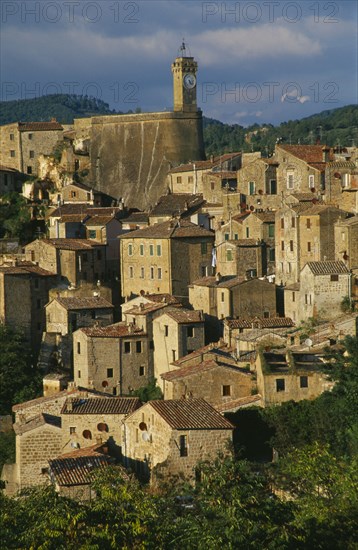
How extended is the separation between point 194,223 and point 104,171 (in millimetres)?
14543

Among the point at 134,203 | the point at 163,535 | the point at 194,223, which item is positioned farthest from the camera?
the point at 134,203

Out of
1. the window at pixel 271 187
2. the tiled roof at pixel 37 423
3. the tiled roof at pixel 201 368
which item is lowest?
the tiled roof at pixel 37 423

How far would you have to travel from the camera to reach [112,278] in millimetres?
60062

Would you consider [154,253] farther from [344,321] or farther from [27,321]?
[344,321]

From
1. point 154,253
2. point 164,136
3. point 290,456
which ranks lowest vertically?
point 290,456

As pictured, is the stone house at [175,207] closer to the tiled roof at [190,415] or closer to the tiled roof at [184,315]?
the tiled roof at [184,315]

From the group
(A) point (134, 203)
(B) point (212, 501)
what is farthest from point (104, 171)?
(B) point (212, 501)

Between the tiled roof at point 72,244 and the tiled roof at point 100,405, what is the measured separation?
51.7 feet

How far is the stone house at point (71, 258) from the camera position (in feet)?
190

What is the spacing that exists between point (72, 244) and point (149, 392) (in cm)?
1272

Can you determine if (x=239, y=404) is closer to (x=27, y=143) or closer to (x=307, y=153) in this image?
(x=307, y=153)

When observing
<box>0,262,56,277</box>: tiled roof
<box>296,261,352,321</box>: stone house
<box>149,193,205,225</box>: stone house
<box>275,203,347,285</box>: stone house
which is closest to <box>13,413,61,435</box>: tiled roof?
<box>296,261,352,321</box>: stone house

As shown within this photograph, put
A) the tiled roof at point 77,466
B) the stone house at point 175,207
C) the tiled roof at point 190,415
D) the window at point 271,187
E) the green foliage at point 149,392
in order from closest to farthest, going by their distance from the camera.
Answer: the tiled roof at point 77,466, the tiled roof at point 190,415, the green foliage at point 149,392, the window at point 271,187, the stone house at point 175,207

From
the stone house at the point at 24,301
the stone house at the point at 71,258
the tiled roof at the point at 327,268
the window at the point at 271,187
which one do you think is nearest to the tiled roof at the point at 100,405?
the tiled roof at the point at 327,268
